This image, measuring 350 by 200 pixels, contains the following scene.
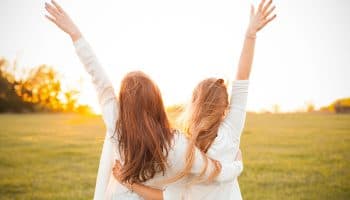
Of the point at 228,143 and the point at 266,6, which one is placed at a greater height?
the point at 266,6

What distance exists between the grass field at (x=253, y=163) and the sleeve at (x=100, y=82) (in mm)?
847

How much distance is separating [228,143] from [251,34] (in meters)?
0.83

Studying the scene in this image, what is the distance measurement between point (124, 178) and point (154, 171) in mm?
204

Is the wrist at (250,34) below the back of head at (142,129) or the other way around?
the other way around

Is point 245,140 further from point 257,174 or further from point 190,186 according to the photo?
point 190,186

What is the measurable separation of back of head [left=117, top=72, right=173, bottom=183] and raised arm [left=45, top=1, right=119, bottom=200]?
83 mm

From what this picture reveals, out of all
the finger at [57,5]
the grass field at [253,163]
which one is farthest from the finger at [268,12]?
the grass field at [253,163]

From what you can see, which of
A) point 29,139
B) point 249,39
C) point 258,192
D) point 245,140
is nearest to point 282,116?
point 245,140

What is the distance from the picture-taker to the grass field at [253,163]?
739 centimetres

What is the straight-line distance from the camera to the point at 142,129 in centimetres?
271

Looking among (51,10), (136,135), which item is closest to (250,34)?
(136,135)

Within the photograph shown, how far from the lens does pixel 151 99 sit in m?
Result: 2.72

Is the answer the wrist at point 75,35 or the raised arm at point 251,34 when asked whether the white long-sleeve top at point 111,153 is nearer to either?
the wrist at point 75,35

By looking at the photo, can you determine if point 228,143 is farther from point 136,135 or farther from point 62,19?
point 62,19
